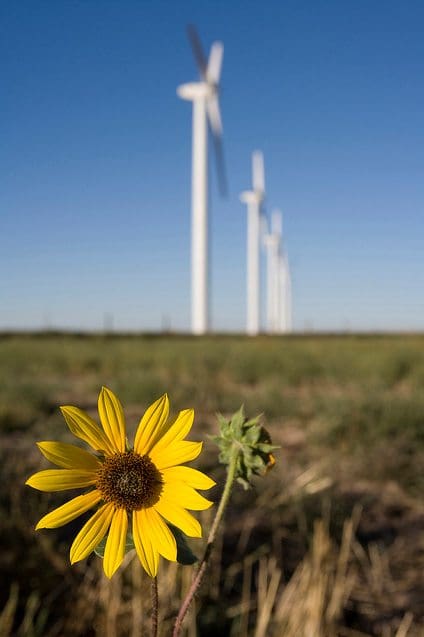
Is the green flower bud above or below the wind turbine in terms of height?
below

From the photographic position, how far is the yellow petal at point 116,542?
0.69 meters

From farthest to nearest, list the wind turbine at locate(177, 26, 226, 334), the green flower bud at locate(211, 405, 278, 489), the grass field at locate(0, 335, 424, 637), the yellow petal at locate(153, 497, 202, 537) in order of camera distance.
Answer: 1. the wind turbine at locate(177, 26, 226, 334)
2. the grass field at locate(0, 335, 424, 637)
3. the green flower bud at locate(211, 405, 278, 489)
4. the yellow petal at locate(153, 497, 202, 537)

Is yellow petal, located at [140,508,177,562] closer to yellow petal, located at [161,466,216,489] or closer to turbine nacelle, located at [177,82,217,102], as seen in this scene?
yellow petal, located at [161,466,216,489]

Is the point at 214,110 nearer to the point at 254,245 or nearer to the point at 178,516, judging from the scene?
the point at 254,245

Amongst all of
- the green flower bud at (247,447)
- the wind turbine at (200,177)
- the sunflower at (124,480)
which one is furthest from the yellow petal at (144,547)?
the wind turbine at (200,177)

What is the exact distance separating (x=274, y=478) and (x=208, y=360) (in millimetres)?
7151

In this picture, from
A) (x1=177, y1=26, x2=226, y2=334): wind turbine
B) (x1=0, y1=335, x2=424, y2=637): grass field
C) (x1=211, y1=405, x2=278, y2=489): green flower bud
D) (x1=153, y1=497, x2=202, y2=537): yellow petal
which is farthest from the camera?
(x1=177, y1=26, x2=226, y2=334): wind turbine

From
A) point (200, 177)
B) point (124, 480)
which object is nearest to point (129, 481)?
point (124, 480)

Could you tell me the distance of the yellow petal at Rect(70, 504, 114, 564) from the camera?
2.31 ft

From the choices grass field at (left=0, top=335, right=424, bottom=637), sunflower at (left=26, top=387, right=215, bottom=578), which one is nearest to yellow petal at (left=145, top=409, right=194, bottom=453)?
sunflower at (left=26, top=387, right=215, bottom=578)

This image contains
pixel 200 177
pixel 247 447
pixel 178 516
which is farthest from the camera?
Answer: pixel 200 177

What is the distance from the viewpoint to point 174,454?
0.73 metres

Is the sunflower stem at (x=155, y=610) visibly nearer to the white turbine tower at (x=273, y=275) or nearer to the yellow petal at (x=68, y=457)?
the yellow petal at (x=68, y=457)

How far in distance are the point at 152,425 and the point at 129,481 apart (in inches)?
2.6
